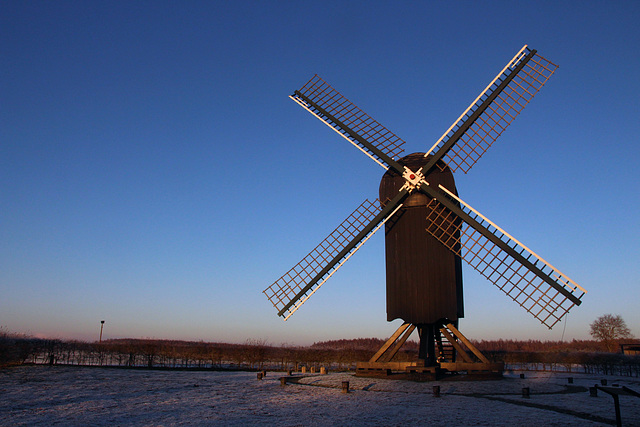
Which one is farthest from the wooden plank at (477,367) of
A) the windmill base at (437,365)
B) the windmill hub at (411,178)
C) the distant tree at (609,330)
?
the distant tree at (609,330)

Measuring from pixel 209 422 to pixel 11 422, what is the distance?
4.17 meters

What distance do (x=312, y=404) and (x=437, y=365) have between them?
7.06m

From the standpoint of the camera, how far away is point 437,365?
55.1 feet

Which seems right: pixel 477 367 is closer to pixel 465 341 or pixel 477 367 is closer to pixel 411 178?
pixel 465 341

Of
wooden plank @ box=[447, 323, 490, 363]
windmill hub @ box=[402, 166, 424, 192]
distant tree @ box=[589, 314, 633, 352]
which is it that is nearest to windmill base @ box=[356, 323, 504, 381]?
wooden plank @ box=[447, 323, 490, 363]

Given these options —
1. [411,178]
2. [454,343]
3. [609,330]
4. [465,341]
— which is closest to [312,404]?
[465,341]

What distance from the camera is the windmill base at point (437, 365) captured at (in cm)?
1598

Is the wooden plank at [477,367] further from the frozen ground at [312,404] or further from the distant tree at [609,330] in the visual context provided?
the distant tree at [609,330]

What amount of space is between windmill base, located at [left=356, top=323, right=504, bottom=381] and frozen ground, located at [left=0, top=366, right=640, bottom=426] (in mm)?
679

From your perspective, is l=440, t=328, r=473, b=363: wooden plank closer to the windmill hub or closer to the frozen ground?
the frozen ground

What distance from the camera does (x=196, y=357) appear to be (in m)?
38.0

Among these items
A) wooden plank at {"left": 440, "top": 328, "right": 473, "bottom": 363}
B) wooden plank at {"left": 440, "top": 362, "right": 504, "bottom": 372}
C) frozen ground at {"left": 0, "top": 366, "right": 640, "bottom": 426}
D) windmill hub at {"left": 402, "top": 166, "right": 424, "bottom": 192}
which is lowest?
frozen ground at {"left": 0, "top": 366, "right": 640, "bottom": 426}

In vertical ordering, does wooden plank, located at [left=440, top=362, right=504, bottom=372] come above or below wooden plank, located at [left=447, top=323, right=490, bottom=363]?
below

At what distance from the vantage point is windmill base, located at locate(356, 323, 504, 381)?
1598cm
